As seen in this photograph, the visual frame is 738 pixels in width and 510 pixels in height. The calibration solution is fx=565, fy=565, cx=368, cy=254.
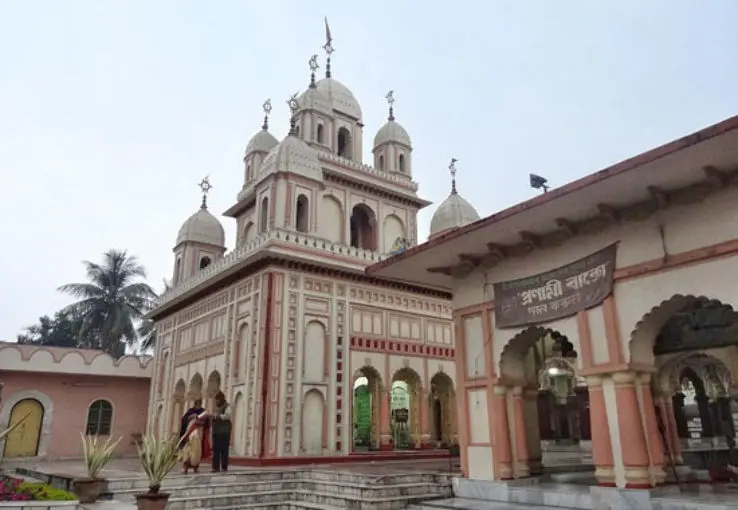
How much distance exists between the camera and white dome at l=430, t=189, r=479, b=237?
76.0ft

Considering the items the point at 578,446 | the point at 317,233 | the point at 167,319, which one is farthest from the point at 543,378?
the point at 167,319

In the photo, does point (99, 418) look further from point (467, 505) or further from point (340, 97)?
point (467, 505)

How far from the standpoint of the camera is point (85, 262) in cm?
3616

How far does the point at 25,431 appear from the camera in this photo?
22.5 m

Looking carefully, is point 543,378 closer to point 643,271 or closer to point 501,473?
point 501,473

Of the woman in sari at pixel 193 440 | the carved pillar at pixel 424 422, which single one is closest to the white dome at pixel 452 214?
the carved pillar at pixel 424 422

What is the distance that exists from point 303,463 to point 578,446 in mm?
9824

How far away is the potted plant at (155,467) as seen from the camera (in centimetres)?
743

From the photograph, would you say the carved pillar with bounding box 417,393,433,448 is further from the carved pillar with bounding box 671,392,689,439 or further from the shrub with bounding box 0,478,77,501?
the shrub with bounding box 0,478,77,501

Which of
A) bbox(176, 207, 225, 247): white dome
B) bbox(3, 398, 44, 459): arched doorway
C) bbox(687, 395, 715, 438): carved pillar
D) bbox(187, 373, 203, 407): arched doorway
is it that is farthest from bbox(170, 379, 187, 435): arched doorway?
bbox(687, 395, 715, 438): carved pillar

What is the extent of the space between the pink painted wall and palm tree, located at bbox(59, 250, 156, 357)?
10058mm

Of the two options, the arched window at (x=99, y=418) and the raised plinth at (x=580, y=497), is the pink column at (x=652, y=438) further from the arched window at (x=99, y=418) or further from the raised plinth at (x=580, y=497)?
the arched window at (x=99, y=418)

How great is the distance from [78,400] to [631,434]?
2301 centimetres

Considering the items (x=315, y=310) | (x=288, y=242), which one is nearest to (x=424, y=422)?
(x=315, y=310)
